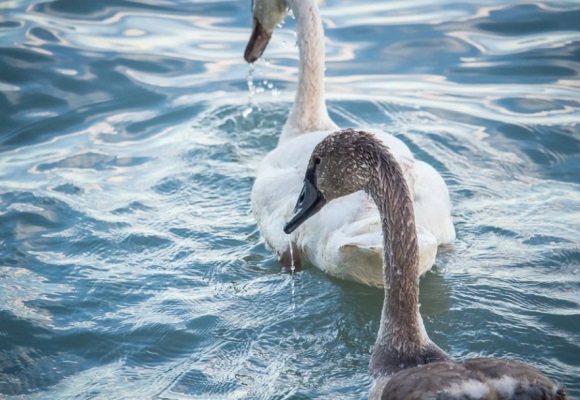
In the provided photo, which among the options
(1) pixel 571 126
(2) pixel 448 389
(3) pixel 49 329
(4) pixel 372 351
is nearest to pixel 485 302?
(4) pixel 372 351

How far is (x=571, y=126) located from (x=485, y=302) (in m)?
3.51

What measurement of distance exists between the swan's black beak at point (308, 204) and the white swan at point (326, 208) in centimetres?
31

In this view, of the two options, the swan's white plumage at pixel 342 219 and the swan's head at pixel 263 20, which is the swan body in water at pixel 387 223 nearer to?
the swan's white plumage at pixel 342 219

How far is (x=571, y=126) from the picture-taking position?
9.12 meters

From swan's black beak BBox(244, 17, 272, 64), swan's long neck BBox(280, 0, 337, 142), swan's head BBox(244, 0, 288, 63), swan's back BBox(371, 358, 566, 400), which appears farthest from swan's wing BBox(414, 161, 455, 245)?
swan's black beak BBox(244, 17, 272, 64)

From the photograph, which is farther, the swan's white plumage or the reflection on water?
the swan's white plumage

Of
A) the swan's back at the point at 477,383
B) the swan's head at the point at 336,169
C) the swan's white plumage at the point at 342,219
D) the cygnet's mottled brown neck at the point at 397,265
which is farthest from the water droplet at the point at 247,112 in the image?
the swan's back at the point at 477,383

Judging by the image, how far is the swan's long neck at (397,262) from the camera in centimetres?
529

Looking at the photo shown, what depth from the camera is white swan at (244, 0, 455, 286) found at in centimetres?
608

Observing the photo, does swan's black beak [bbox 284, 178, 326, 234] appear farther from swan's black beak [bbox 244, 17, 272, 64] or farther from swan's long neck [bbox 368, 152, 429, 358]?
swan's black beak [bbox 244, 17, 272, 64]

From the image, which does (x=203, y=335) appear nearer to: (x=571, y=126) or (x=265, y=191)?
(x=265, y=191)

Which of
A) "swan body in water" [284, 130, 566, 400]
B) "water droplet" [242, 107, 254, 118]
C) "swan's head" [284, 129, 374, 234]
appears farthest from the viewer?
"water droplet" [242, 107, 254, 118]

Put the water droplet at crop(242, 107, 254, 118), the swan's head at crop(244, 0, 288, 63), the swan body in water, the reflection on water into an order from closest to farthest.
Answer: the swan body in water, the reflection on water, the swan's head at crop(244, 0, 288, 63), the water droplet at crop(242, 107, 254, 118)

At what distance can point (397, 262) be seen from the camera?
537 cm
